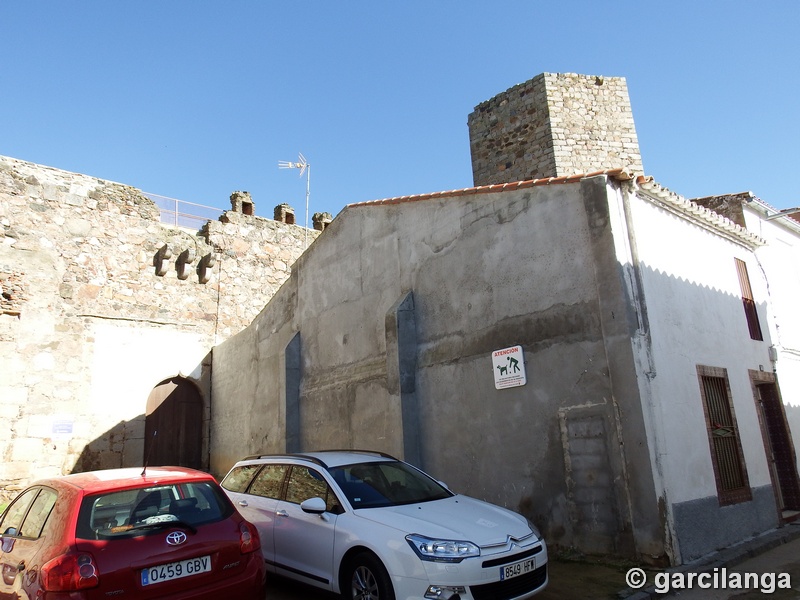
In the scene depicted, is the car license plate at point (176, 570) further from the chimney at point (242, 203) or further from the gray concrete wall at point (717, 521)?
the chimney at point (242, 203)

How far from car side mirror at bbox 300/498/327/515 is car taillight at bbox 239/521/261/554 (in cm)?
64

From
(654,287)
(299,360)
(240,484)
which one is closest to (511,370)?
(654,287)

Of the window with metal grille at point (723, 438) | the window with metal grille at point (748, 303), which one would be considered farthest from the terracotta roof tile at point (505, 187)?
the window with metal grille at point (748, 303)

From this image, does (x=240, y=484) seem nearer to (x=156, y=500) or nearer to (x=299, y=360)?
(x=156, y=500)

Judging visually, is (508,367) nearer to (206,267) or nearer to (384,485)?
(384,485)

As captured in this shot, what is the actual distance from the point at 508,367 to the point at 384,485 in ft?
9.35

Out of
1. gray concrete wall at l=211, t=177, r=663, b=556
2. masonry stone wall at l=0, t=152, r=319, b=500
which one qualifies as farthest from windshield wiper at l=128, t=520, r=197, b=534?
masonry stone wall at l=0, t=152, r=319, b=500

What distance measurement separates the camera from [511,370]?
308 inches

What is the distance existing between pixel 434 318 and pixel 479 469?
8.13 ft

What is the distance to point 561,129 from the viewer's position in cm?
1541

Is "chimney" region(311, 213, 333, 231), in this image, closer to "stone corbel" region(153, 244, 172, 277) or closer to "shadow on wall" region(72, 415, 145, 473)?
"stone corbel" region(153, 244, 172, 277)

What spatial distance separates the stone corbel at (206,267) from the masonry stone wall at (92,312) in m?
0.04

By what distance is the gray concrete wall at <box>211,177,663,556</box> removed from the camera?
268 inches

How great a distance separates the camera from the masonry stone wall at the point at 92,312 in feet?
41.7
